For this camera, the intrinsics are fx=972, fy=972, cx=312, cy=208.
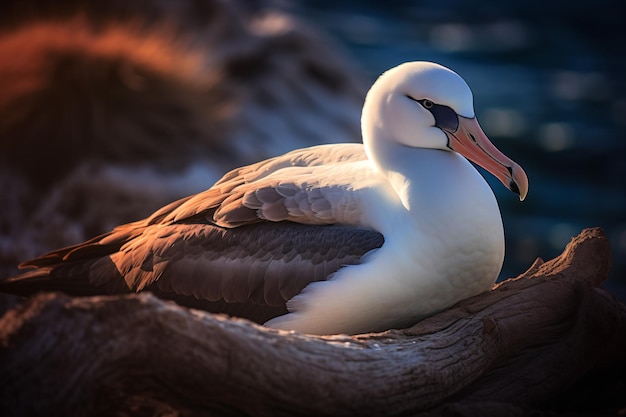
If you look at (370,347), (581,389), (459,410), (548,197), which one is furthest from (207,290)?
(548,197)

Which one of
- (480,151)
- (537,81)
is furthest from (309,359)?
(537,81)

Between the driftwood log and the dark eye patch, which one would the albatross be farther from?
the driftwood log

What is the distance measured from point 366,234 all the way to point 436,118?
31.6 inches

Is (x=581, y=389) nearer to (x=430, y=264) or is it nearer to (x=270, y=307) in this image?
(x=430, y=264)

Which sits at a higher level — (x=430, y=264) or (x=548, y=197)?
(x=548, y=197)

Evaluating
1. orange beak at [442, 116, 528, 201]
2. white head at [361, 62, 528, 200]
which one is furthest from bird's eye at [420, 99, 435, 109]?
orange beak at [442, 116, 528, 201]

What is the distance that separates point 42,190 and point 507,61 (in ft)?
35.1

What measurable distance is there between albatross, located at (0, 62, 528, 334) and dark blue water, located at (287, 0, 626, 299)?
278 inches

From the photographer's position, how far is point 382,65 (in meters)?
17.8

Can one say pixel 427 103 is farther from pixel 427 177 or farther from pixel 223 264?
pixel 223 264

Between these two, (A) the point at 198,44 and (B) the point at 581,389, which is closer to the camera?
(B) the point at 581,389

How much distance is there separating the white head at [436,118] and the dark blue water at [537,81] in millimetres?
6984

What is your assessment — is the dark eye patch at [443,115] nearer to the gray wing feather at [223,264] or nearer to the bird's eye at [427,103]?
the bird's eye at [427,103]

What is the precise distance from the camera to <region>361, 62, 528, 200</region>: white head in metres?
5.57
